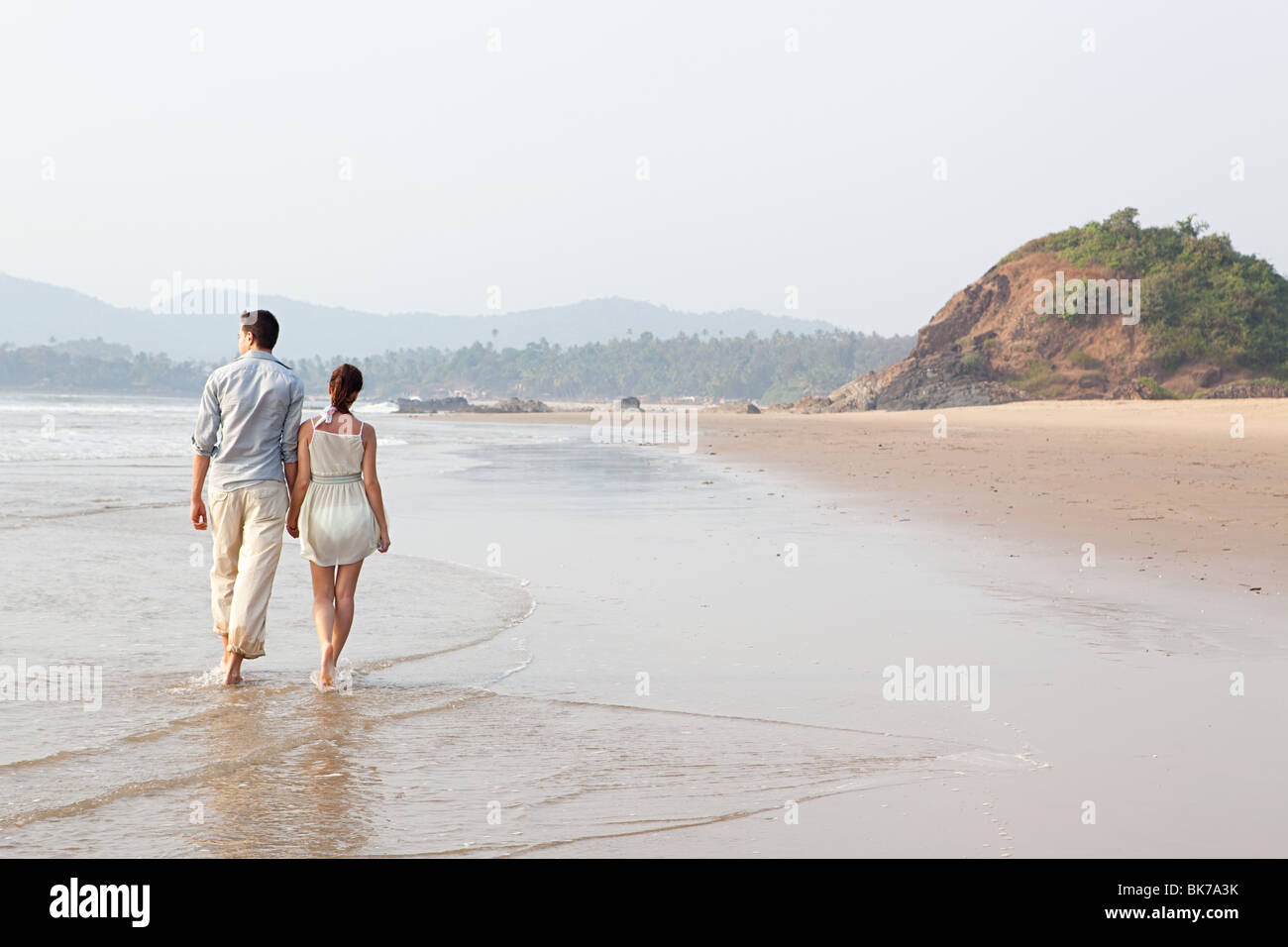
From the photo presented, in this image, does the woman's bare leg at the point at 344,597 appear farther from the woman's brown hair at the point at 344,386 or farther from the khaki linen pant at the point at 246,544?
the woman's brown hair at the point at 344,386

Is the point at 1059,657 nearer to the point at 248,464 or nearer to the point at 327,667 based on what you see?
the point at 327,667

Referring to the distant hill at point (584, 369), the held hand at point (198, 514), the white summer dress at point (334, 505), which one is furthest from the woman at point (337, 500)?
the distant hill at point (584, 369)

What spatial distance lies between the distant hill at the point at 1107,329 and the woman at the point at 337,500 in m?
60.0

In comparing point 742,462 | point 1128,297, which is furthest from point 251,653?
point 1128,297

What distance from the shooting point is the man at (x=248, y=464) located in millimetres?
5711

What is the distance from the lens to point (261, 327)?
582cm

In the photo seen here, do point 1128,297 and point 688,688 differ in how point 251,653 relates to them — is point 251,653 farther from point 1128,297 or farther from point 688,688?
point 1128,297

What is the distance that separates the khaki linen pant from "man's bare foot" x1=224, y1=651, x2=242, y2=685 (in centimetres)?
16

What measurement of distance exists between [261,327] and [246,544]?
1.09 meters

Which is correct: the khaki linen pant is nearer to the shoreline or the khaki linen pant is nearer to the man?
the man

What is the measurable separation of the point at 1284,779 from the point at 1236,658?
77.5 inches

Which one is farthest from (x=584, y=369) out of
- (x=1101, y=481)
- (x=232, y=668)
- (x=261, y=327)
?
(x=232, y=668)
